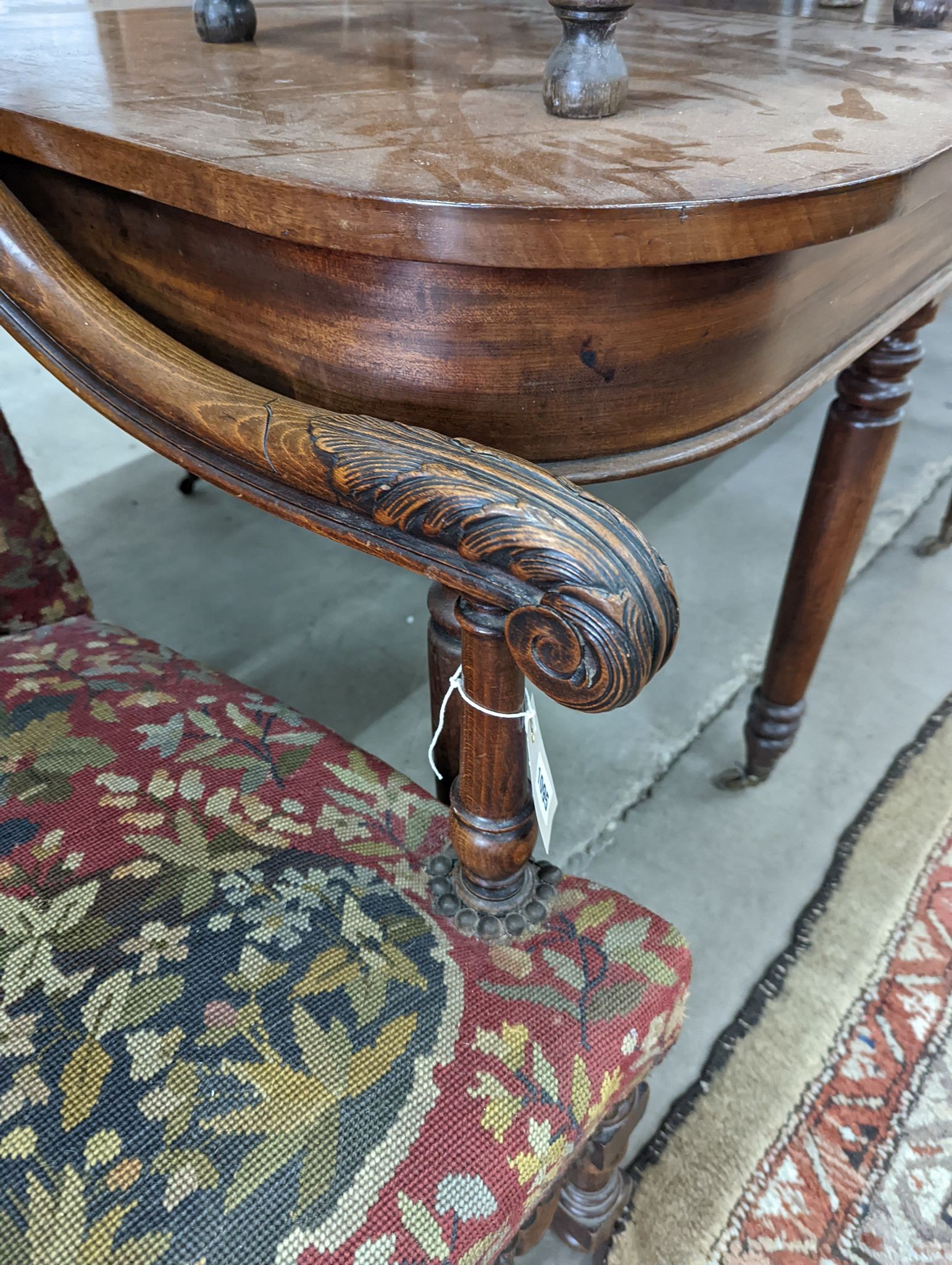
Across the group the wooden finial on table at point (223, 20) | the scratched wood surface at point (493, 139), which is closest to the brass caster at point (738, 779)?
the scratched wood surface at point (493, 139)

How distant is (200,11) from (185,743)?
2.05 feet

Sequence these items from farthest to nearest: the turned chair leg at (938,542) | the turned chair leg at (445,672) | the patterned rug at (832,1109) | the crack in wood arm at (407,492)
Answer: the turned chair leg at (938,542) → the patterned rug at (832,1109) → the turned chair leg at (445,672) → the crack in wood arm at (407,492)

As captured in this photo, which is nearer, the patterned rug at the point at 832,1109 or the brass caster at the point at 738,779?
the patterned rug at the point at 832,1109

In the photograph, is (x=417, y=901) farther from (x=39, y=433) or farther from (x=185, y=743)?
(x=39, y=433)

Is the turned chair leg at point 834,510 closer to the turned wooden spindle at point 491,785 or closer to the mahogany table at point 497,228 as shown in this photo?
the mahogany table at point 497,228

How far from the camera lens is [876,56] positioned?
72cm

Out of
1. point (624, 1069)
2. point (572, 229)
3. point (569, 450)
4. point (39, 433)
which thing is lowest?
point (39, 433)

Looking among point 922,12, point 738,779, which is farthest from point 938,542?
point 922,12

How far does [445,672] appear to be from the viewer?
2.19 feet

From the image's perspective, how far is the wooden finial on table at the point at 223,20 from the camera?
0.77 meters

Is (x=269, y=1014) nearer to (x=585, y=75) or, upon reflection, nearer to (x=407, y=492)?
(x=407, y=492)

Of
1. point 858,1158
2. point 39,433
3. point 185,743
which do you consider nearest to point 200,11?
point 185,743

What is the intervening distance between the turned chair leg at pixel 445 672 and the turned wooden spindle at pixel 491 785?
0.15 meters

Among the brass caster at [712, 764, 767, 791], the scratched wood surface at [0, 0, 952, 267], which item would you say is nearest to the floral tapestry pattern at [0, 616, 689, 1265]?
the scratched wood surface at [0, 0, 952, 267]
